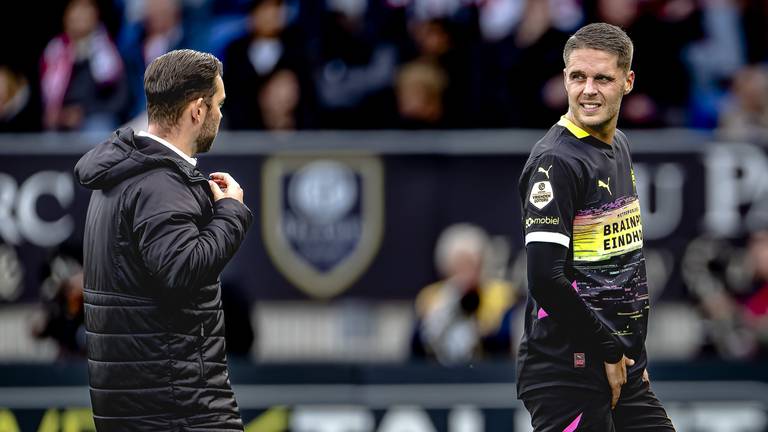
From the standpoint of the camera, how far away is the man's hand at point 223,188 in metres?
4.71

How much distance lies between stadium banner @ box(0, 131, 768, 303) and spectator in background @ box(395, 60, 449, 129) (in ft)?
0.88

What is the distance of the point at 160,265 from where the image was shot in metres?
4.41

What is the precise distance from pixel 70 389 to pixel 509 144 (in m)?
3.14

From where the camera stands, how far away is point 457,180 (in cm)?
944

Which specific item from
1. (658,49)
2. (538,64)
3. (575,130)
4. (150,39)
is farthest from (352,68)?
(575,130)

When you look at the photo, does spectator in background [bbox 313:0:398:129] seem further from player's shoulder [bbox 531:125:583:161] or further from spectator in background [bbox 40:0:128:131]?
player's shoulder [bbox 531:125:583:161]

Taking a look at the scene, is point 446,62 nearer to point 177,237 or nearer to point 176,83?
point 176,83

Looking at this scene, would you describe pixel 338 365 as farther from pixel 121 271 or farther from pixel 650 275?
pixel 121 271

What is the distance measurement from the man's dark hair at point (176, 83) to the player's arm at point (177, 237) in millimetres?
221

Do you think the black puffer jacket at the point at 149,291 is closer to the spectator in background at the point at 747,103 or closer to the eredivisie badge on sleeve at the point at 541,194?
the eredivisie badge on sleeve at the point at 541,194

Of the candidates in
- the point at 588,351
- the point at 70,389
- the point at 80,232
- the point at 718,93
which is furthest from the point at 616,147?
the point at 718,93

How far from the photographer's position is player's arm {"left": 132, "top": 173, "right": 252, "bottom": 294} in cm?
441

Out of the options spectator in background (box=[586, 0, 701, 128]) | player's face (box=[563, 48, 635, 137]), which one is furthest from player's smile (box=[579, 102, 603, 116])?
spectator in background (box=[586, 0, 701, 128])

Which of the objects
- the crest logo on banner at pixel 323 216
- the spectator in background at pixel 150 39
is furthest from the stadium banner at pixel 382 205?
the spectator in background at pixel 150 39
